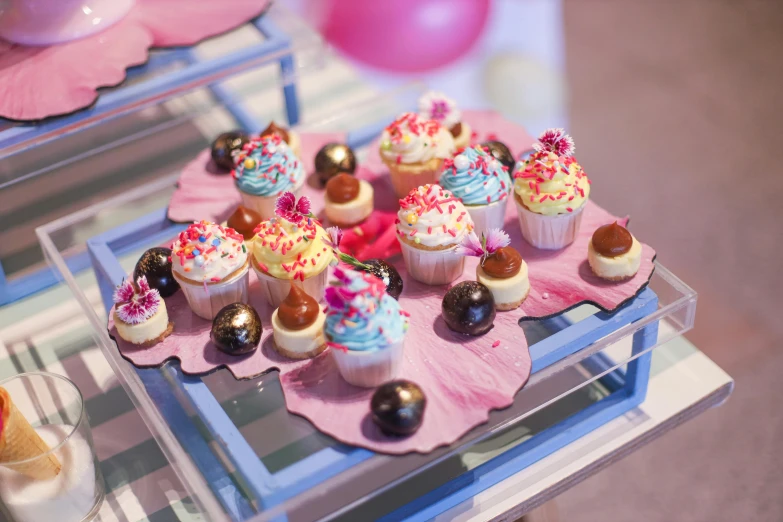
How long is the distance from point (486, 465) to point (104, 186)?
1253 mm

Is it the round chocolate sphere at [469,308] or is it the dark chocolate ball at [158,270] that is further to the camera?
the dark chocolate ball at [158,270]

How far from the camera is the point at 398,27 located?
2.85 metres

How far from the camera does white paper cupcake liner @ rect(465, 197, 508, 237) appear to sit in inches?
66.9

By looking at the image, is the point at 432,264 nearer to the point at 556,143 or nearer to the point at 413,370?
the point at 413,370

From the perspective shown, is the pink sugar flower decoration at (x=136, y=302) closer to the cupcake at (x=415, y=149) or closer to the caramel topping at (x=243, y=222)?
the caramel topping at (x=243, y=222)

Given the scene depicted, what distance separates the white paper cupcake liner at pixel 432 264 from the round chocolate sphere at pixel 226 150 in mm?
507

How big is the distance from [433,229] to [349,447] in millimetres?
418

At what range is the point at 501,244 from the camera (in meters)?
1.57

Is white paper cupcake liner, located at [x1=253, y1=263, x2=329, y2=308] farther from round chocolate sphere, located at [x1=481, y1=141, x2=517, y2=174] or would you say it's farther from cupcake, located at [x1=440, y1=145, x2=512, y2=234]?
round chocolate sphere, located at [x1=481, y1=141, x2=517, y2=174]

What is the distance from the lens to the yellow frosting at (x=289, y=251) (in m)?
1.56

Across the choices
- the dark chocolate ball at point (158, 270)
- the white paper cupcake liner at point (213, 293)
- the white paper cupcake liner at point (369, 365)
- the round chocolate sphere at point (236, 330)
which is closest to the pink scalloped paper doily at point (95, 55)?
the dark chocolate ball at point (158, 270)

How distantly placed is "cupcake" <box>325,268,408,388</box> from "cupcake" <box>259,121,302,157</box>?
0.60 meters

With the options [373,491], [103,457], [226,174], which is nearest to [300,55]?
[226,174]

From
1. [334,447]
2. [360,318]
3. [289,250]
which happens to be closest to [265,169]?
[289,250]
